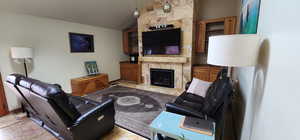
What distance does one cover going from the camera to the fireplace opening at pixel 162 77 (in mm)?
4424

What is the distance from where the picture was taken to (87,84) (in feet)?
12.8

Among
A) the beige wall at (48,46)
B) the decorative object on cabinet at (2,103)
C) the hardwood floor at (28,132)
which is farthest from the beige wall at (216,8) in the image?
the decorative object on cabinet at (2,103)

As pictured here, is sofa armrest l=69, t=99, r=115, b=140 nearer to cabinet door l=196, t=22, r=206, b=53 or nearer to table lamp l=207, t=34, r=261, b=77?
table lamp l=207, t=34, r=261, b=77

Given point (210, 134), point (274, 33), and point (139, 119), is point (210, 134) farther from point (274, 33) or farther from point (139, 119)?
point (139, 119)

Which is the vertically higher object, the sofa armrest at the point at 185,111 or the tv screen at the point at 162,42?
the tv screen at the point at 162,42

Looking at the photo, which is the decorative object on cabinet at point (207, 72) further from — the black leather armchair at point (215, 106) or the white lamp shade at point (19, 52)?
the white lamp shade at point (19, 52)

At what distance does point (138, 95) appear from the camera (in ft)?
12.2

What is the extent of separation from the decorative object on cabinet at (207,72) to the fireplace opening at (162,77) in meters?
0.83

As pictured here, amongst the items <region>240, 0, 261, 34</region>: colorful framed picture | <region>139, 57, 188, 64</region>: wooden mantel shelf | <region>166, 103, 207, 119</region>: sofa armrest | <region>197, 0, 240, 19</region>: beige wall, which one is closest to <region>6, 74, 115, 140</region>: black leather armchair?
<region>166, 103, 207, 119</region>: sofa armrest

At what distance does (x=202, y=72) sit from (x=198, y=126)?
9.57ft

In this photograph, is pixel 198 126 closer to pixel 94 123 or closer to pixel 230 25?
pixel 94 123

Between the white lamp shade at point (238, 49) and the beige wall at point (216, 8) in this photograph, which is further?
the beige wall at point (216, 8)

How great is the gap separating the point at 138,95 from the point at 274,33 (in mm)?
3302

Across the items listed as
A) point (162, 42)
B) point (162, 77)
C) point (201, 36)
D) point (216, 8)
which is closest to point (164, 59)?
point (162, 42)
